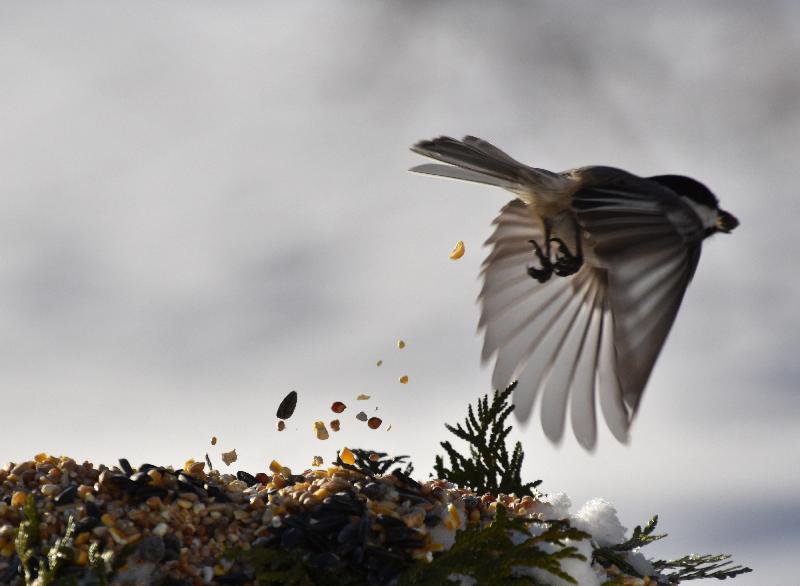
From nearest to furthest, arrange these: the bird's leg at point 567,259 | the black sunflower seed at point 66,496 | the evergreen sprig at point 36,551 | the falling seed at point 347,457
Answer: the evergreen sprig at point 36,551 → the black sunflower seed at point 66,496 → the falling seed at point 347,457 → the bird's leg at point 567,259

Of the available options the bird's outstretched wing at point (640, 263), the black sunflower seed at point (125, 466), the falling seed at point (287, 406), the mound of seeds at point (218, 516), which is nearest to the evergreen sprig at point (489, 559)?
the mound of seeds at point (218, 516)

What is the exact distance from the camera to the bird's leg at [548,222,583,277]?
352 cm

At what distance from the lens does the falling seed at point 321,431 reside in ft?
10.3

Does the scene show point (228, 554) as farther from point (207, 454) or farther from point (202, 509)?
point (207, 454)

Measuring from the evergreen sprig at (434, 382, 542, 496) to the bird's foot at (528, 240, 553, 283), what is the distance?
1.91 ft

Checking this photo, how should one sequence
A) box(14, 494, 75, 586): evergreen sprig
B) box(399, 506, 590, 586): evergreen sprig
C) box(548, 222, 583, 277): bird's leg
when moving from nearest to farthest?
1. box(14, 494, 75, 586): evergreen sprig
2. box(399, 506, 590, 586): evergreen sprig
3. box(548, 222, 583, 277): bird's leg

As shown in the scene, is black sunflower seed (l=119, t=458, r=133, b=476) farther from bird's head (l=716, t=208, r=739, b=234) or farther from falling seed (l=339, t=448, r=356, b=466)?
bird's head (l=716, t=208, r=739, b=234)

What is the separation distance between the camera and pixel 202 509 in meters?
2.43

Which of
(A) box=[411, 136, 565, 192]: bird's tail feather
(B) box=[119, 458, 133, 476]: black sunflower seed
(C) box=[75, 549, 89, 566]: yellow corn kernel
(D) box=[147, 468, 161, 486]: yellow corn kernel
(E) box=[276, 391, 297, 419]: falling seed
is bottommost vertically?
(C) box=[75, 549, 89, 566]: yellow corn kernel

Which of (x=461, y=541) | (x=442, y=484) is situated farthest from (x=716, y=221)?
(x=461, y=541)

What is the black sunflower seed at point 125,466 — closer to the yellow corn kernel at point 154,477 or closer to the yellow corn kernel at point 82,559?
the yellow corn kernel at point 154,477

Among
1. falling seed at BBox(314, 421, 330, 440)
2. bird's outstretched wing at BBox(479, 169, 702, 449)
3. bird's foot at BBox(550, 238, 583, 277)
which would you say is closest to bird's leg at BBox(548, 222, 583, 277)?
bird's foot at BBox(550, 238, 583, 277)

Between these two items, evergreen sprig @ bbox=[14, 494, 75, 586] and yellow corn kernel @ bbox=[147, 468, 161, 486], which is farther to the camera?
yellow corn kernel @ bbox=[147, 468, 161, 486]

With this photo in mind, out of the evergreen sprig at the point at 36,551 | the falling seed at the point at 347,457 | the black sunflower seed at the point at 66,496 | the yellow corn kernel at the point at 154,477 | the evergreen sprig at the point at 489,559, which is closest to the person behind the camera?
the evergreen sprig at the point at 36,551
